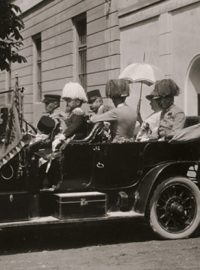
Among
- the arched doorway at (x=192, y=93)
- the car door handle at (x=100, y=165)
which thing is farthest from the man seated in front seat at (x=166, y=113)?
the arched doorway at (x=192, y=93)

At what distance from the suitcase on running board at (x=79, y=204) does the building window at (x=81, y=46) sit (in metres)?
11.8

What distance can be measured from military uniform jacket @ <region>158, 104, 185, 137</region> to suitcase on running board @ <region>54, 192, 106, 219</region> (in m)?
1.14

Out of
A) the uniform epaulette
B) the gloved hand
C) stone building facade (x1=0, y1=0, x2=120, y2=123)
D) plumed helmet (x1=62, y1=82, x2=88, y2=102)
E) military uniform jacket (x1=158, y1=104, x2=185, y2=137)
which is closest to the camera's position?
the gloved hand

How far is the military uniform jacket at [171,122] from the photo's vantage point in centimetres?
710

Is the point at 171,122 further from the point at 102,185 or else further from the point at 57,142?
the point at 57,142

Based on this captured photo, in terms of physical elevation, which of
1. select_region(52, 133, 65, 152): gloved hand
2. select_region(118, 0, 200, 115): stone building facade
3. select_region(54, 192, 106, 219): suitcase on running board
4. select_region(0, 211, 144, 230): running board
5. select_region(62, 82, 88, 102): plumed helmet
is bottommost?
select_region(0, 211, 144, 230): running board

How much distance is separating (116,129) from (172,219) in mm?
1174

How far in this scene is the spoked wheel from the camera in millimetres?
6766

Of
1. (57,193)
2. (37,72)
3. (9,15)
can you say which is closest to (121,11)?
(9,15)

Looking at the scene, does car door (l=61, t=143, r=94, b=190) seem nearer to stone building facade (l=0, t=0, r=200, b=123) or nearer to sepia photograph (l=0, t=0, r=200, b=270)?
sepia photograph (l=0, t=0, r=200, b=270)

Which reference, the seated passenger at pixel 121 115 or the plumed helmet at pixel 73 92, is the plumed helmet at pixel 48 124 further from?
the seated passenger at pixel 121 115

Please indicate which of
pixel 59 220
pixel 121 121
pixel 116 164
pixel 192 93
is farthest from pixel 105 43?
pixel 59 220

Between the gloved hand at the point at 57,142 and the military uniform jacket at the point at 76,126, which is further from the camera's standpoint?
the military uniform jacket at the point at 76,126

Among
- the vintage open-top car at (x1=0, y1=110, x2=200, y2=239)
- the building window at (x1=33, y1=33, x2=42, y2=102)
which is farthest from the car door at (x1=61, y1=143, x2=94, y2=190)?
the building window at (x1=33, y1=33, x2=42, y2=102)
